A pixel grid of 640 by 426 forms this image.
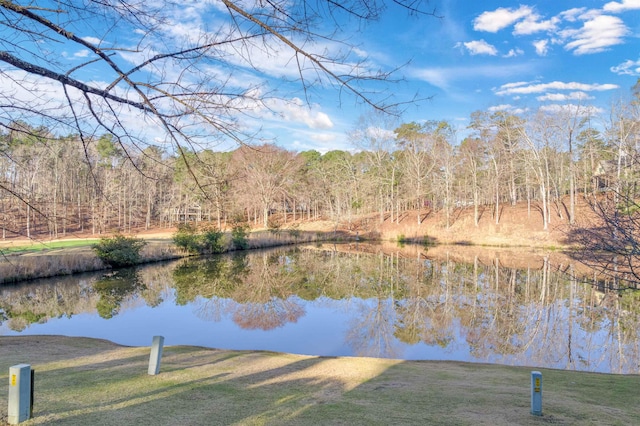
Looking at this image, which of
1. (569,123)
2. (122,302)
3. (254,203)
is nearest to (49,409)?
(122,302)

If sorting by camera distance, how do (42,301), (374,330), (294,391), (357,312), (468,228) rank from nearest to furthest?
1. (294,391)
2. (374,330)
3. (357,312)
4. (42,301)
5. (468,228)

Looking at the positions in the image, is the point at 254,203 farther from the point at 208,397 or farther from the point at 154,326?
the point at 208,397

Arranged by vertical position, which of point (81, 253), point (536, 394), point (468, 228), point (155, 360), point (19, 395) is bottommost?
point (81, 253)

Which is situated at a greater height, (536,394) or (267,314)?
(536,394)

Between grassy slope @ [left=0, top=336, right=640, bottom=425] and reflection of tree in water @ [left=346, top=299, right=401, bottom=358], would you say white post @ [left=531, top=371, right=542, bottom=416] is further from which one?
reflection of tree in water @ [left=346, top=299, right=401, bottom=358]

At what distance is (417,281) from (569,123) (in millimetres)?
23813

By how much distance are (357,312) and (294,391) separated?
29.0ft

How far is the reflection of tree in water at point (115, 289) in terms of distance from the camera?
13.5 metres

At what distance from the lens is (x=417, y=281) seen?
747 inches

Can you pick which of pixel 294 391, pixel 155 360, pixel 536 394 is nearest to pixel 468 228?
pixel 536 394

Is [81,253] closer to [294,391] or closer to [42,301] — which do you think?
[42,301]

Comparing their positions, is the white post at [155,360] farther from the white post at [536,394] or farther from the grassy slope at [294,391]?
the white post at [536,394]

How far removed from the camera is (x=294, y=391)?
17.1ft

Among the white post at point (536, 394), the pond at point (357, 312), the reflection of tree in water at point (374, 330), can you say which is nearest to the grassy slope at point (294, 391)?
the white post at point (536, 394)
